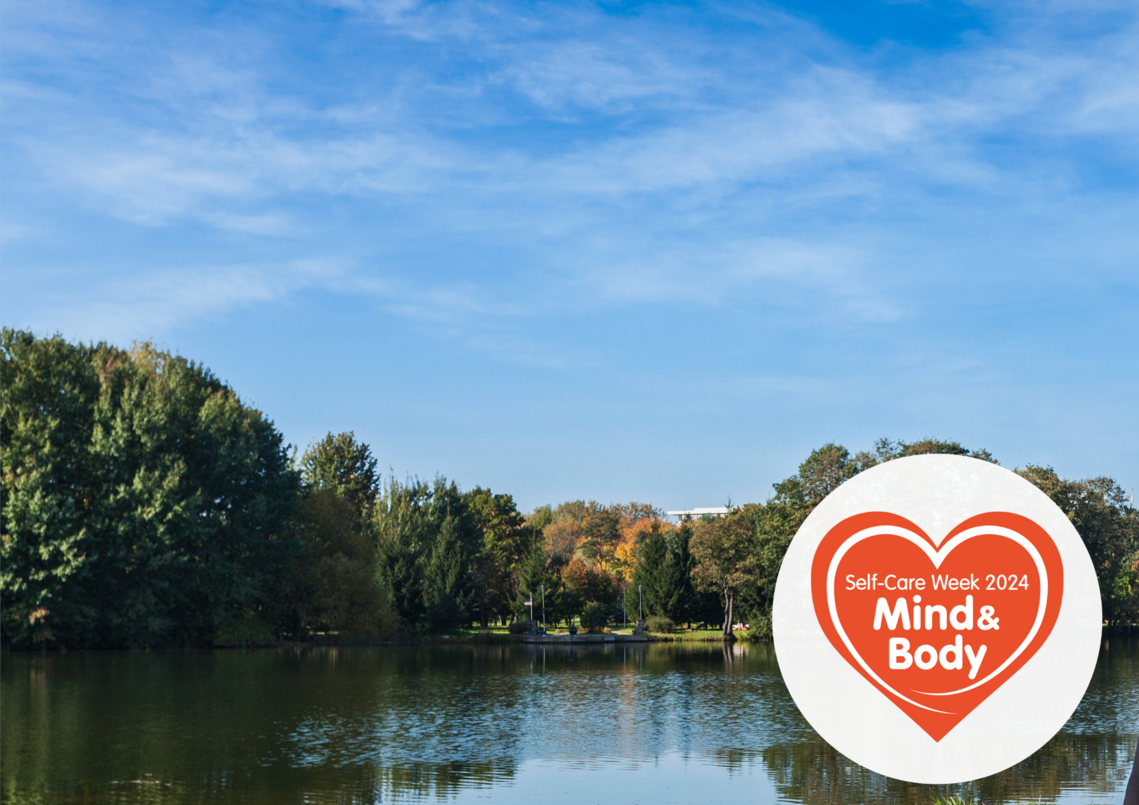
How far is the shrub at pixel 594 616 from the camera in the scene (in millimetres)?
70438

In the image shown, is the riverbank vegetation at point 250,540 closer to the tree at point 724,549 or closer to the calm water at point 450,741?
the tree at point 724,549

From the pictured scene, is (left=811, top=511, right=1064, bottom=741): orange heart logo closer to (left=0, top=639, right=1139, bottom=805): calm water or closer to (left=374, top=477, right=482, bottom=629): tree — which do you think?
(left=0, top=639, right=1139, bottom=805): calm water

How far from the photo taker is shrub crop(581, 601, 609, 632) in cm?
7044

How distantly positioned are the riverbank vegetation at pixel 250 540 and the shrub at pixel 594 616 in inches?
7.5

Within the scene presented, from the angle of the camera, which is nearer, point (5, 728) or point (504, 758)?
point (504, 758)

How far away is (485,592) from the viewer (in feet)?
242

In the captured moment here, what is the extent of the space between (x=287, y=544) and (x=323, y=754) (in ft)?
114

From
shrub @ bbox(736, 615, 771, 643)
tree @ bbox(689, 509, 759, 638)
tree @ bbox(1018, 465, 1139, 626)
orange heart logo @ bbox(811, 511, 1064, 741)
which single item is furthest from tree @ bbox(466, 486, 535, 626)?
orange heart logo @ bbox(811, 511, 1064, 741)

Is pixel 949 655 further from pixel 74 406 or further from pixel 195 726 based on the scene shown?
pixel 74 406

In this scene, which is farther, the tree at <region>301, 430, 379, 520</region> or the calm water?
the tree at <region>301, 430, 379, 520</region>

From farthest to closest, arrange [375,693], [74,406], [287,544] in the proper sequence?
[287,544]
[74,406]
[375,693]

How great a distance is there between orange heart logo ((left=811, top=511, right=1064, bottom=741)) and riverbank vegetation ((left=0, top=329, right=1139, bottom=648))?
35380 millimetres

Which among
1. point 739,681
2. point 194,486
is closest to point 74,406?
point 194,486

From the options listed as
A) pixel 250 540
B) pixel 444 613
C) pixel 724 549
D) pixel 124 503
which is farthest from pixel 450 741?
pixel 724 549
